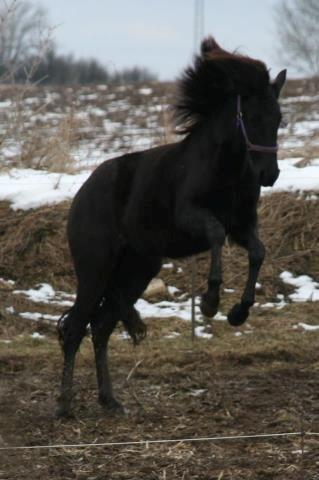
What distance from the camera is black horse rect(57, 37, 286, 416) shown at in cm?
608

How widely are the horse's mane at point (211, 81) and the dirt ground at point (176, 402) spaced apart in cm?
195

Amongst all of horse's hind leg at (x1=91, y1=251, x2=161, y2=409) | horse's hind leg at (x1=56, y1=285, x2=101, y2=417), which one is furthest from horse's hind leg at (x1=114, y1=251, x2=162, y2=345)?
horse's hind leg at (x1=56, y1=285, x2=101, y2=417)

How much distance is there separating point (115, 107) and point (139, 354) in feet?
60.1

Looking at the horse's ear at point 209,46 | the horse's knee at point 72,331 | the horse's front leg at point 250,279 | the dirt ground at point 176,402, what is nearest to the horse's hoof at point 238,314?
the horse's front leg at point 250,279

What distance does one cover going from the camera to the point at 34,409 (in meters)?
7.04

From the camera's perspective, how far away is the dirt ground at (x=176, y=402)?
18.1 feet

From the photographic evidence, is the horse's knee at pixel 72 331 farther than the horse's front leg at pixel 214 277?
Yes

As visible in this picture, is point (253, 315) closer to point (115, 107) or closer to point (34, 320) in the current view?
point (34, 320)

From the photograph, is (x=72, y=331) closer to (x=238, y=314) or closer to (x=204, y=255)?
(x=238, y=314)

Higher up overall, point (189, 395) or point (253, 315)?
point (189, 395)

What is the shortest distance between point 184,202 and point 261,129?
667 mm

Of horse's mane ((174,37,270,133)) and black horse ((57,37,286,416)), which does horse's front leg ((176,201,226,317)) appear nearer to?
black horse ((57,37,286,416))

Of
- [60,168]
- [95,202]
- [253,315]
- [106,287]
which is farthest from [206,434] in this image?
[60,168]

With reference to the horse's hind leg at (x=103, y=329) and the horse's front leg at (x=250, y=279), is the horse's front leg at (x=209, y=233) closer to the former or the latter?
the horse's front leg at (x=250, y=279)
